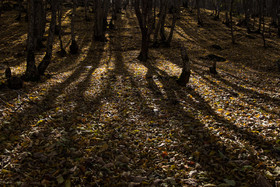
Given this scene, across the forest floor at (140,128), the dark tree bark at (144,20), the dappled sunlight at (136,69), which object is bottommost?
the forest floor at (140,128)

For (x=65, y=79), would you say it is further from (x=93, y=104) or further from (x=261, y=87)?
(x=261, y=87)

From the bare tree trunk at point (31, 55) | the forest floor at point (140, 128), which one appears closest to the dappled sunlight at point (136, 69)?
the forest floor at point (140, 128)

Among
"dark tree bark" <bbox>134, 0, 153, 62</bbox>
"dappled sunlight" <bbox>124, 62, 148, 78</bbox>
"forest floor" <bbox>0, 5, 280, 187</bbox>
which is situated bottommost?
"forest floor" <bbox>0, 5, 280, 187</bbox>

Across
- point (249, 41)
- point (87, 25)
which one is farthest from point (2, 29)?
point (249, 41)

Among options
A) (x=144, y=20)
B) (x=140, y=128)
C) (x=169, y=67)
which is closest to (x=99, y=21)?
(x=144, y=20)

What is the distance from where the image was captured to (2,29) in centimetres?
2183

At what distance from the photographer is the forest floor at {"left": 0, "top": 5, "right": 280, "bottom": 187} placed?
4.04 meters

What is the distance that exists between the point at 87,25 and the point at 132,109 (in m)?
23.3

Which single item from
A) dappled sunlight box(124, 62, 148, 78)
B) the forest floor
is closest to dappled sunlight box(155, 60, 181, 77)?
the forest floor

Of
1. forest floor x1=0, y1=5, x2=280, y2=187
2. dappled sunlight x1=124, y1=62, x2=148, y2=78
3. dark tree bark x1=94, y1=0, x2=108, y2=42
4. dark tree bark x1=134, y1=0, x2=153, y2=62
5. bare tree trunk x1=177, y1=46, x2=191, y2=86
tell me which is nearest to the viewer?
forest floor x1=0, y1=5, x2=280, y2=187

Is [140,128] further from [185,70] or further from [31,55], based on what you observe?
[31,55]

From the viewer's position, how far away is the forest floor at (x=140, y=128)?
13.3ft

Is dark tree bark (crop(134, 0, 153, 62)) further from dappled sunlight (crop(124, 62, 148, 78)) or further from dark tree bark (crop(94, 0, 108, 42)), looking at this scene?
dark tree bark (crop(94, 0, 108, 42))

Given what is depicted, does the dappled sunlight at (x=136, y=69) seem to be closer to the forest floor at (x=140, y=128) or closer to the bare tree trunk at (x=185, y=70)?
the forest floor at (x=140, y=128)
